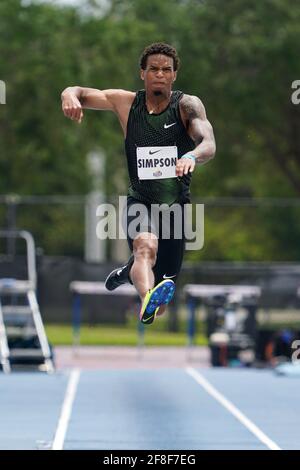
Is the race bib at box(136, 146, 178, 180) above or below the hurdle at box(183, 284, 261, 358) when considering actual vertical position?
above

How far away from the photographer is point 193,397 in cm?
1888

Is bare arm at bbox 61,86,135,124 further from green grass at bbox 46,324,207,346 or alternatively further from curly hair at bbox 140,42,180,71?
green grass at bbox 46,324,207,346

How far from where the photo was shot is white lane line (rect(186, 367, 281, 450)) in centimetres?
1369

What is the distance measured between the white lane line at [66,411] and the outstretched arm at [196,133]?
3.85m

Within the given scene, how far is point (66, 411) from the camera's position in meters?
16.6

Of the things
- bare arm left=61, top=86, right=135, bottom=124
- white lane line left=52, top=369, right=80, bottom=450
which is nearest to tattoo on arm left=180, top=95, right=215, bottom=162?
bare arm left=61, top=86, right=135, bottom=124

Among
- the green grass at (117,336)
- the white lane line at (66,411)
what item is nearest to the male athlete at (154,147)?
the white lane line at (66,411)

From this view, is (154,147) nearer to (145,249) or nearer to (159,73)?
(159,73)

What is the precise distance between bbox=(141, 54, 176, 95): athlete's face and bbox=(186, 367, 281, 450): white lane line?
13.6ft

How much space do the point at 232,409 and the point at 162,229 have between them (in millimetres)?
6925

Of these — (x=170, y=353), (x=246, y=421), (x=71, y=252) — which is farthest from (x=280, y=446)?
(x=71, y=252)

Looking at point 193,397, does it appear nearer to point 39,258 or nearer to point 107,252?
point 39,258
